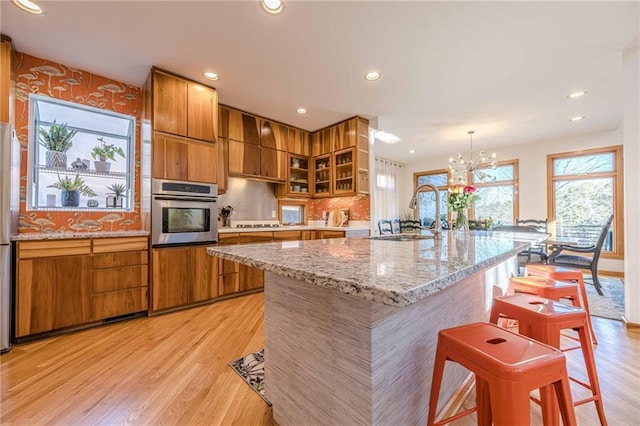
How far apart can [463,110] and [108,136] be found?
4.58 meters

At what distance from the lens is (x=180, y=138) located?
278 cm

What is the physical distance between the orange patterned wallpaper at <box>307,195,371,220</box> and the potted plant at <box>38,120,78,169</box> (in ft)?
11.0

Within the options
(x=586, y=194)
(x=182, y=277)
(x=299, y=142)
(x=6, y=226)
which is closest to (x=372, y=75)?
(x=299, y=142)

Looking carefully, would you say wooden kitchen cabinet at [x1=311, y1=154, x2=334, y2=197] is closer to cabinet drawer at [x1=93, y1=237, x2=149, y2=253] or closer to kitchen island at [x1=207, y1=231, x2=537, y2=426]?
cabinet drawer at [x1=93, y1=237, x2=149, y2=253]

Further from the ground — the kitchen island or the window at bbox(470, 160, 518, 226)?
Result: the window at bbox(470, 160, 518, 226)

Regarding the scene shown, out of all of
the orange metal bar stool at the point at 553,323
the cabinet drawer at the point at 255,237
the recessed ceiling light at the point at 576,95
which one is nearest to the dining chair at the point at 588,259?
the recessed ceiling light at the point at 576,95

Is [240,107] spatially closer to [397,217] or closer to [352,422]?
[352,422]

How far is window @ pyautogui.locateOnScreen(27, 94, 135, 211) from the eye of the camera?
2514 millimetres

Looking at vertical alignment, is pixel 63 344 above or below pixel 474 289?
below

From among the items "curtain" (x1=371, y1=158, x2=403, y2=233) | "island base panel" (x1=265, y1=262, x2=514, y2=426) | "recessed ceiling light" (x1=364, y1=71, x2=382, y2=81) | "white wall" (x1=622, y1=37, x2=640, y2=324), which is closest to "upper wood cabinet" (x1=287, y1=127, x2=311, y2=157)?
"recessed ceiling light" (x1=364, y1=71, x2=382, y2=81)

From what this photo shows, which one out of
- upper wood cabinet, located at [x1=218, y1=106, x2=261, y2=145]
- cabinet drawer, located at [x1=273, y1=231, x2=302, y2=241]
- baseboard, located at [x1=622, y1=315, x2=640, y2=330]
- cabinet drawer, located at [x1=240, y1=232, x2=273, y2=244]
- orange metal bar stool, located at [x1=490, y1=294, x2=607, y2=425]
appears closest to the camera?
orange metal bar stool, located at [x1=490, y1=294, x2=607, y2=425]

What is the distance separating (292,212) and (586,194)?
551 centimetres

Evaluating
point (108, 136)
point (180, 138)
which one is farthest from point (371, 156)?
point (108, 136)

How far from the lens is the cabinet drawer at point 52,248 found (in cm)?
207
